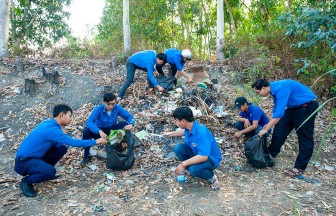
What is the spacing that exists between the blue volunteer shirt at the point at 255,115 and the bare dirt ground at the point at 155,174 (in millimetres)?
473

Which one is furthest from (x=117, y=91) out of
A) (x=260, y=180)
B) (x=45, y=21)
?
(x=45, y=21)

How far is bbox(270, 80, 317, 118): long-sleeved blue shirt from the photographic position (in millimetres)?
4031

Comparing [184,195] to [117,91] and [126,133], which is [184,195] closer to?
[126,133]

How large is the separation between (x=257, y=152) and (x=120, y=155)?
203 centimetres

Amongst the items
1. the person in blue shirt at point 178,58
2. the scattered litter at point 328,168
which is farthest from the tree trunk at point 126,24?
the scattered litter at point 328,168

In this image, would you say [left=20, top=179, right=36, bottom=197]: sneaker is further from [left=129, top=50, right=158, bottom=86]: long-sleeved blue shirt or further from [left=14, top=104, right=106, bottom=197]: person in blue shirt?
[left=129, top=50, right=158, bottom=86]: long-sleeved blue shirt

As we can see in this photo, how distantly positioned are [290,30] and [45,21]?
8326mm

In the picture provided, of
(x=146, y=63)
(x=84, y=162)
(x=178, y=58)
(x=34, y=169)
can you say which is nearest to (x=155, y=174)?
(x=84, y=162)

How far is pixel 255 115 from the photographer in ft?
15.9

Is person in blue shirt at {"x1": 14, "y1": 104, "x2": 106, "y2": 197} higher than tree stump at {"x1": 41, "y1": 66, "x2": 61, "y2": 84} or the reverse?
the reverse

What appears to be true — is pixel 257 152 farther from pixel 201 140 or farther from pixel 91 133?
pixel 91 133

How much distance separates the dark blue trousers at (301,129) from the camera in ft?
13.7

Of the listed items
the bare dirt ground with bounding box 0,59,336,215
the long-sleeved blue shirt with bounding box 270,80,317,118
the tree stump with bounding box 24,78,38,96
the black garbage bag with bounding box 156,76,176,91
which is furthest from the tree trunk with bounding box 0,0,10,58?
the long-sleeved blue shirt with bounding box 270,80,317,118

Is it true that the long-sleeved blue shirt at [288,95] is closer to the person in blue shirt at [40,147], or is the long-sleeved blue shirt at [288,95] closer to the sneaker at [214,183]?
the sneaker at [214,183]
